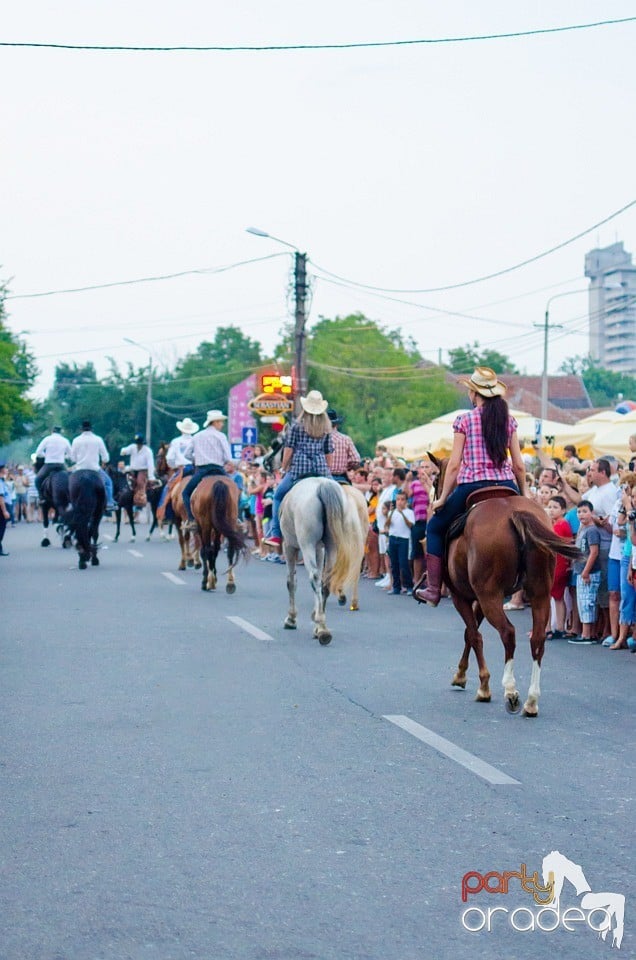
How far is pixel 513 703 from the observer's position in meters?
9.39

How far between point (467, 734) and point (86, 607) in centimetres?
875

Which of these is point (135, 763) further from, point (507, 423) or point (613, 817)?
point (507, 423)

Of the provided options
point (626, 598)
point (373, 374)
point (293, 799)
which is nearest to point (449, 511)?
point (293, 799)

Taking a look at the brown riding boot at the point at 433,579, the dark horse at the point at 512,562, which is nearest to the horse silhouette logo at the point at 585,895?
the dark horse at the point at 512,562

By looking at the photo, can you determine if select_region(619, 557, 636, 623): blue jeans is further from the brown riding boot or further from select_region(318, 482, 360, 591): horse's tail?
the brown riding boot

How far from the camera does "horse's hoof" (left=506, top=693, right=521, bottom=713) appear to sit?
9.35m

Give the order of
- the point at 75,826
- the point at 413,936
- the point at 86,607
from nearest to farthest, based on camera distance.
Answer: the point at 413,936
the point at 75,826
the point at 86,607

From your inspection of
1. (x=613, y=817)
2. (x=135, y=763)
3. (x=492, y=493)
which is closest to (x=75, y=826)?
(x=135, y=763)

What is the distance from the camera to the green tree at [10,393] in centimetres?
6544

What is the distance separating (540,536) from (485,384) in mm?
1308

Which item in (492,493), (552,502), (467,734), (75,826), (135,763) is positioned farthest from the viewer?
(552,502)

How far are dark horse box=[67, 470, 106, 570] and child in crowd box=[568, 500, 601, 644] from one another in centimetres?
1082

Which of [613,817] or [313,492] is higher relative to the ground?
[313,492]

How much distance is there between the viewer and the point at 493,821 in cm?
642
